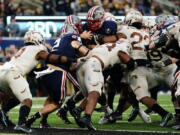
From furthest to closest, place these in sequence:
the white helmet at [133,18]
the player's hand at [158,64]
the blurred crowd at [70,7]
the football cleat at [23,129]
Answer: the blurred crowd at [70,7] → the white helmet at [133,18] → the player's hand at [158,64] → the football cleat at [23,129]

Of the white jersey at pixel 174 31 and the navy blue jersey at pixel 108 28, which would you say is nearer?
the white jersey at pixel 174 31

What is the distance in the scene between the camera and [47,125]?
31.1 feet

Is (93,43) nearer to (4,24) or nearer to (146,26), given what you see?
(146,26)

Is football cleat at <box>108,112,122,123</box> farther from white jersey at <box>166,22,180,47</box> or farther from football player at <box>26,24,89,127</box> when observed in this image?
white jersey at <box>166,22,180,47</box>

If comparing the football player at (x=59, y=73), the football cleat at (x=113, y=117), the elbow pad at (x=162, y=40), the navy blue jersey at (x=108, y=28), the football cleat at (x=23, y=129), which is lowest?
Result: the football cleat at (x=113, y=117)

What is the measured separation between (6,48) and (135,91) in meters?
8.83

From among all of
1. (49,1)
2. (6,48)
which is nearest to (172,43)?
(6,48)

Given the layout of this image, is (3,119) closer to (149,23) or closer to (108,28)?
(108,28)

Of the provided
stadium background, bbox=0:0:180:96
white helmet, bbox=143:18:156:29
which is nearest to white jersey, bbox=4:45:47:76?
white helmet, bbox=143:18:156:29

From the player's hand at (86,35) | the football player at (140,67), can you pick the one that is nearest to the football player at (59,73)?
the player's hand at (86,35)

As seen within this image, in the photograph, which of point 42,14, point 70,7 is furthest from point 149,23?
point 70,7

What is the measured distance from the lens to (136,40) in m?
9.53

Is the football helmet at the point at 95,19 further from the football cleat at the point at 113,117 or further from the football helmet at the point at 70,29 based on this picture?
the football cleat at the point at 113,117

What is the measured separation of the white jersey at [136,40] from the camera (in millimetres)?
9477
